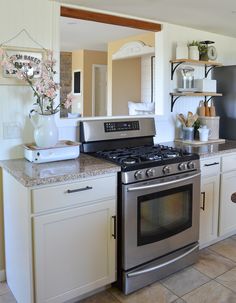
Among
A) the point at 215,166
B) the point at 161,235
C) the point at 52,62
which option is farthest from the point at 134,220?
the point at 52,62

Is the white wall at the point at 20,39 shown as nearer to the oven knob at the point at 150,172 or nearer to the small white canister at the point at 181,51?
the oven knob at the point at 150,172

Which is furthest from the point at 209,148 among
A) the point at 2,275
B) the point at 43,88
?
the point at 2,275

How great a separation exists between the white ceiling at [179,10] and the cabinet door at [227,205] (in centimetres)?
143

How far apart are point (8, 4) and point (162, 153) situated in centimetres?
155

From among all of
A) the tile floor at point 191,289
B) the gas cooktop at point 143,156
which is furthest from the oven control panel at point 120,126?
the tile floor at point 191,289

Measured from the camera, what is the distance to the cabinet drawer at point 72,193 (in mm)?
1874

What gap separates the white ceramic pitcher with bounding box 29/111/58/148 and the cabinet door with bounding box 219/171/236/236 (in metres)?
1.59

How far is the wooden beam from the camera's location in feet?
8.39

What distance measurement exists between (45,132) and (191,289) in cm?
154

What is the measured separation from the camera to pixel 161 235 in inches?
95.0

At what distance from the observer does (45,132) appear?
89.9 inches

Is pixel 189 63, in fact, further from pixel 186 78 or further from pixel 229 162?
pixel 229 162

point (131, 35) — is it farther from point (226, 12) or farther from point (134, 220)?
point (134, 220)

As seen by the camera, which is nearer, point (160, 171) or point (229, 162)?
point (160, 171)
